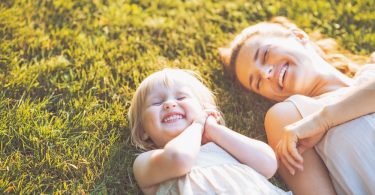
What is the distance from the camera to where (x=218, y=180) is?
2998mm

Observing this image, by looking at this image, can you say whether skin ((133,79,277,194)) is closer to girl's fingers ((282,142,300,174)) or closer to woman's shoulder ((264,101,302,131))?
girl's fingers ((282,142,300,174))

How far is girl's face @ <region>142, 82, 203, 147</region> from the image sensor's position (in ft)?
10.8

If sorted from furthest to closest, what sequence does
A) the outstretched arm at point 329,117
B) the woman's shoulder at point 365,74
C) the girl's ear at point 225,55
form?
the girl's ear at point 225,55 → the woman's shoulder at point 365,74 → the outstretched arm at point 329,117

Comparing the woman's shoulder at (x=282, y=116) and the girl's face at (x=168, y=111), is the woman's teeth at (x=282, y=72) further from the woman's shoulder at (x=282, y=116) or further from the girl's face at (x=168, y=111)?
the girl's face at (x=168, y=111)

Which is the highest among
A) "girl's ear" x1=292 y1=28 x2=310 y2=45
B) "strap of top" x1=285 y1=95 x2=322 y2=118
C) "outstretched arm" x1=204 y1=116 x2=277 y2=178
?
"girl's ear" x1=292 y1=28 x2=310 y2=45

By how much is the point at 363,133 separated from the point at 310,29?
1852 millimetres

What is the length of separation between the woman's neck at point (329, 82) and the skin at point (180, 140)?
74 cm

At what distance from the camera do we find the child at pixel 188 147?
2986 millimetres

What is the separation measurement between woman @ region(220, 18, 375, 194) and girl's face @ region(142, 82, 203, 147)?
0.60 metres

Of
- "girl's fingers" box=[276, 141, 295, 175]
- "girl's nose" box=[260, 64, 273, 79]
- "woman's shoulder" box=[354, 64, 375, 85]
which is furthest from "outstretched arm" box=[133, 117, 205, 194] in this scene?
"woman's shoulder" box=[354, 64, 375, 85]

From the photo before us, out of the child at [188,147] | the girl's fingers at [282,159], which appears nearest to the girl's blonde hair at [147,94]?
the child at [188,147]

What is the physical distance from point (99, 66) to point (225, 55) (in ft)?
3.45

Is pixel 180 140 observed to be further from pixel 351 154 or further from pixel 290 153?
pixel 351 154

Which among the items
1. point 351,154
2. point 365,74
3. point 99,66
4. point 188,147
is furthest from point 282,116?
point 99,66
